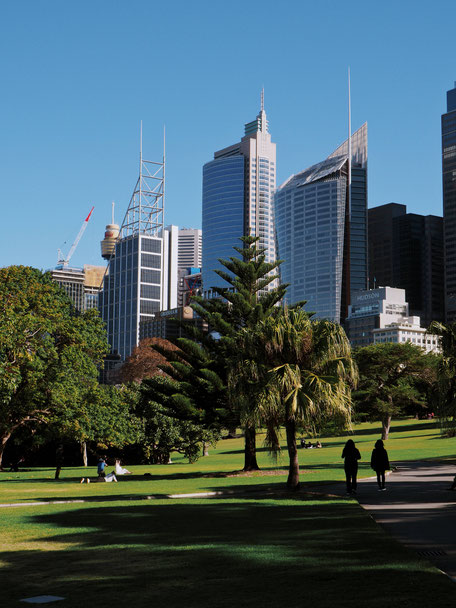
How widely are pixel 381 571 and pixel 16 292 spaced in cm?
2952

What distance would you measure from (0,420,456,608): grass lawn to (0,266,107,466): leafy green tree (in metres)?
15.7

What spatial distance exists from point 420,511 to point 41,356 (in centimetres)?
2461

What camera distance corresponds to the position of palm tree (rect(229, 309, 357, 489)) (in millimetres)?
21766

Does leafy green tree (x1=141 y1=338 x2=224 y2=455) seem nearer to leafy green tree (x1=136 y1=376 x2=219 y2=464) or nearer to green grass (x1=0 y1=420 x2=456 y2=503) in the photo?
green grass (x1=0 y1=420 x2=456 y2=503)

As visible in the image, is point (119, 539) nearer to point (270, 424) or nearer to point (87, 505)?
point (87, 505)

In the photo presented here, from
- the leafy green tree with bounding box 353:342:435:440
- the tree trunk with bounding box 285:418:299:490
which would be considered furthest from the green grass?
the leafy green tree with bounding box 353:342:435:440

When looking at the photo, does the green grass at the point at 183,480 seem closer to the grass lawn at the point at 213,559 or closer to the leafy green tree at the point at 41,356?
the leafy green tree at the point at 41,356

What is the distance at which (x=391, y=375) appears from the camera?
244 feet

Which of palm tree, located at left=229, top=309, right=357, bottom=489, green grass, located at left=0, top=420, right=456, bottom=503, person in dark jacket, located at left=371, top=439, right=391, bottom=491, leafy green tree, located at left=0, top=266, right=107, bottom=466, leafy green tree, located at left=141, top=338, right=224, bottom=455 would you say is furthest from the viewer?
leafy green tree, located at left=141, top=338, right=224, bottom=455

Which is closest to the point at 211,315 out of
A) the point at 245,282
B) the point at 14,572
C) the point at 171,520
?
the point at 245,282

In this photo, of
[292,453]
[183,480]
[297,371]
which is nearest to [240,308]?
[183,480]

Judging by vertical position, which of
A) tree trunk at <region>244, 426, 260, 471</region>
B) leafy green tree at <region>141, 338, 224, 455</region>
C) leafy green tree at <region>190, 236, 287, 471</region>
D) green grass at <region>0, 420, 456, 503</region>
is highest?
leafy green tree at <region>190, 236, 287, 471</region>

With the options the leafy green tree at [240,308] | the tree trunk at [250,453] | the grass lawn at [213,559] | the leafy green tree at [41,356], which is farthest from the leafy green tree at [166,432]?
the grass lawn at [213,559]

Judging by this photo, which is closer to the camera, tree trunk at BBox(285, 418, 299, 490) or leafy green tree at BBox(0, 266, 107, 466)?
tree trunk at BBox(285, 418, 299, 490)
